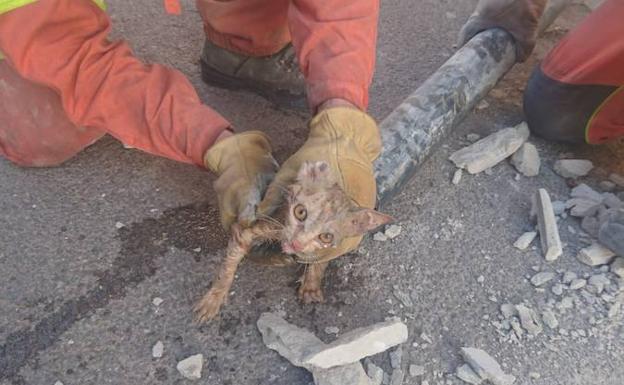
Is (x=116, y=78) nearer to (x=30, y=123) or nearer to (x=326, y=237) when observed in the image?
(x=30, y=123)

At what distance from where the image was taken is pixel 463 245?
2.08m

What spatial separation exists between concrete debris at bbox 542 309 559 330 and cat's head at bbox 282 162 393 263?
714mm

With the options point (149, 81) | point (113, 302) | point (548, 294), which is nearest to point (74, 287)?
point (113, 302)

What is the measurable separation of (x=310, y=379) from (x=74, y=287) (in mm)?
738

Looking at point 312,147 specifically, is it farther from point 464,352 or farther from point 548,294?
point 548,294

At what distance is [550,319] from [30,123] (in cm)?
176

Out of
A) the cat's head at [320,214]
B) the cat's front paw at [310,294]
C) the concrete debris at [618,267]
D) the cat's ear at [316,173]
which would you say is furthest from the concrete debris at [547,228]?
the cat's ear at [316,173]

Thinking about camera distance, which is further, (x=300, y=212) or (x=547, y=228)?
(x=547, y=228)

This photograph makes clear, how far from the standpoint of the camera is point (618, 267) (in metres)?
1.95

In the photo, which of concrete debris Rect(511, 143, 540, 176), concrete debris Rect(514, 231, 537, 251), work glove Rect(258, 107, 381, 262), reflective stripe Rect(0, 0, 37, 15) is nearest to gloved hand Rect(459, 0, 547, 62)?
concrete debris Rect(511, 143, 540, 176)

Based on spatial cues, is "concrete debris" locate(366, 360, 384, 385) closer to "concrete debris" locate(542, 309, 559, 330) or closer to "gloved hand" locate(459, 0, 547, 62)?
"concrete debris" locate(542, 309, 559, 330)

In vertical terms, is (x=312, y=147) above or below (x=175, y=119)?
above

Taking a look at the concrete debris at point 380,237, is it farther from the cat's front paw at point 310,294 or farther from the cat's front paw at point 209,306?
the cat's front paw at point 209,306

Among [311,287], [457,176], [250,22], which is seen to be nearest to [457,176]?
[457,176]
